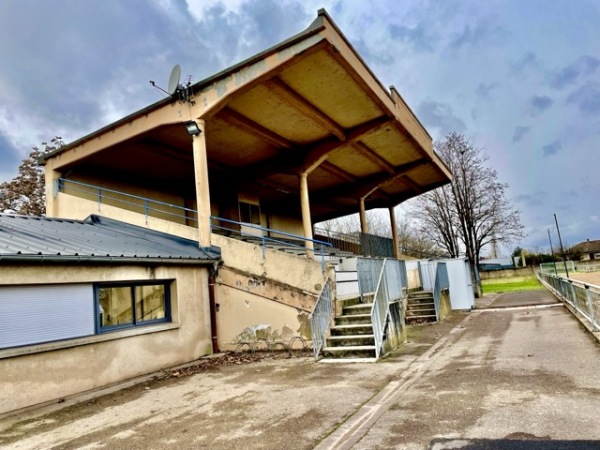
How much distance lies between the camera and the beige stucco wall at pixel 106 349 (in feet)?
20.9

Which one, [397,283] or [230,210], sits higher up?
[230,210]

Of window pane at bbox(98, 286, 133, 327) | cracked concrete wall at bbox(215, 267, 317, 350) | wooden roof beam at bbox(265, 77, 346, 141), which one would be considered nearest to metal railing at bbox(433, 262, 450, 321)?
wooden roof beam at bbox(265, 77, 346, 141)

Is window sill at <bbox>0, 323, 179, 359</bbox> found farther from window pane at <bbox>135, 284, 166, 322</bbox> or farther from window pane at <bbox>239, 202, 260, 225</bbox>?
window pane at <bbox>239, 202, 260, 225</bbox>

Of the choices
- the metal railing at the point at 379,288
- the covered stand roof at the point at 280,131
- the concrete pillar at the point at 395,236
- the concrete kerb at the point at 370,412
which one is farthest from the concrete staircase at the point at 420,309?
the concrete pillar at the point at 395,236

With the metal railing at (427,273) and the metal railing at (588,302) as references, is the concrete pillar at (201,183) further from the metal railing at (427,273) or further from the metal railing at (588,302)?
the metal railing at (427,273)

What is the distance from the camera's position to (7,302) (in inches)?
252

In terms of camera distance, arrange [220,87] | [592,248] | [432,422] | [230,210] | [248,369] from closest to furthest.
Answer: [432,422]
[248,369]
[220,87]
[230,210]
[592,248]

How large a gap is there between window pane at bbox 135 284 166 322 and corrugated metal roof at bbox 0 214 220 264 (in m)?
0.78

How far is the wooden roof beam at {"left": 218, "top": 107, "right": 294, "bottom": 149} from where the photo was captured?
11969mm

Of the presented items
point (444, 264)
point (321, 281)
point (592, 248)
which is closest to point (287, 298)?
point (321, 281)

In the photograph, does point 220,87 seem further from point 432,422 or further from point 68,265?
point 432,422

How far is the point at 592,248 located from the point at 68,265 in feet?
339

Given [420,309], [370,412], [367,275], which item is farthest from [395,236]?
[370,412]

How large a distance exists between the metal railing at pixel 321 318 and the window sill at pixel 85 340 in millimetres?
3206
